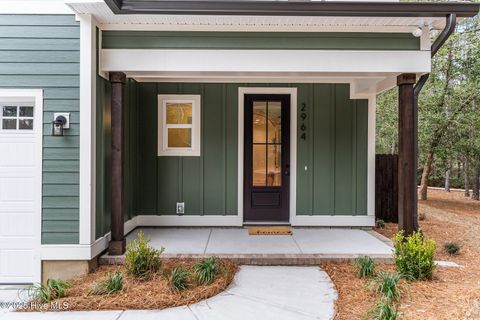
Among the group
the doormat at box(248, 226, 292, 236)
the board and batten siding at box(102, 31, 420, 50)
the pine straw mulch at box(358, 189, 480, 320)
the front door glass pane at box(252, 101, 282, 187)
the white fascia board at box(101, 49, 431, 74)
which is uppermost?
the board and batten siding at box(102, 31, 420, 50)

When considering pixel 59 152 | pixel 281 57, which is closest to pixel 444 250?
pixel 281 57

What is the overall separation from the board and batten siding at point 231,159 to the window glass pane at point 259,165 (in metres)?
0.35

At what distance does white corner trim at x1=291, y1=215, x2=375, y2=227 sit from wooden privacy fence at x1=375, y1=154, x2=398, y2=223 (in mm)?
762

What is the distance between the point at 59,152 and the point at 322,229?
13.0ft

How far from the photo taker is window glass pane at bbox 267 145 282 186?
18.3ft

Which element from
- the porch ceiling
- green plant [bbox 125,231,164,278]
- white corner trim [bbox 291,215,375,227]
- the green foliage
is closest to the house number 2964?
white corner trim [bbox 291,215,375,227]

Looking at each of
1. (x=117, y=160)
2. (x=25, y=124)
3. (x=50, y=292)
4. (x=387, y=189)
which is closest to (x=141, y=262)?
(x=50, y=292)

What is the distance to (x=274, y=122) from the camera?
220 inches

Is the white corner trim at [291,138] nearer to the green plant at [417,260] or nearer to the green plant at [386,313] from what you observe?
the green plant at [417,260]

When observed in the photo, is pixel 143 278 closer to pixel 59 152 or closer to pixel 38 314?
pixel 38 314

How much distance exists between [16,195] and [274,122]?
149 inches

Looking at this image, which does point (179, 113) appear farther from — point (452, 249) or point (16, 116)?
point (452, 249)

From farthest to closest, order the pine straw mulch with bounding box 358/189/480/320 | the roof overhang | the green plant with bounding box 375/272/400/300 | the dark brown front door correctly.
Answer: the dark brown front door, the roof overhang, the green plant with bounding box 375/272/400/300, the pine straw mulch with bounding box 358/189/480/320

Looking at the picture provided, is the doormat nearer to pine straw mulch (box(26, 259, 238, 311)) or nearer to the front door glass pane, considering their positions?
the front door glass pane
